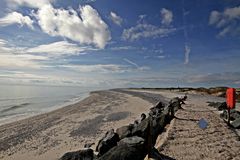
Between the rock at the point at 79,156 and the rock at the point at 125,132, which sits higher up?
the rock at the point at 125,132

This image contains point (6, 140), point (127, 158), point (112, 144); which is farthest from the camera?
point (6, 140)

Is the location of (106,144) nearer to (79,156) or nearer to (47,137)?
(79,156)

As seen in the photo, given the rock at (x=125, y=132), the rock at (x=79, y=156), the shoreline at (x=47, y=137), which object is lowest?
the shoreline at (x=47, y=137)

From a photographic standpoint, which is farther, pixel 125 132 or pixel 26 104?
pixel 26 104

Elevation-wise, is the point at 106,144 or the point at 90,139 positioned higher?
the point at 106,144

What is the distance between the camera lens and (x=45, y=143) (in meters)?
13.3

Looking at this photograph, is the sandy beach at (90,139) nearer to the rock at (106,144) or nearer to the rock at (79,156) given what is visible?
the rock at (106,144)

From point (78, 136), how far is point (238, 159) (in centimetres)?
968

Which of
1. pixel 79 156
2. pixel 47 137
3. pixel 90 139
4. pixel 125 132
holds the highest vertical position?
pixel 125 132

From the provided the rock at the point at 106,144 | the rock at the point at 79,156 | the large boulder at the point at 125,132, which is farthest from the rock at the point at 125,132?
the rock at the point at 79,156

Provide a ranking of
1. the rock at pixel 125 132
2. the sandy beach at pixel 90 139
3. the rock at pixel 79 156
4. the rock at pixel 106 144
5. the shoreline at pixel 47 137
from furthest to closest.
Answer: the shoreline at pixel 47 137 → the rock at pixel 125 132 → the rock at pixel 106 144 → the sandy beach at pixel 90 139 → the rock at pixel 79 156

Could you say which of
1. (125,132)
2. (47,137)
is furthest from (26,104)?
(125,132)

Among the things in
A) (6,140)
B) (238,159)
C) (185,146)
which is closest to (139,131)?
(185,146)

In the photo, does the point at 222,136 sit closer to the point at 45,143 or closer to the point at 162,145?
the point at 162,145
